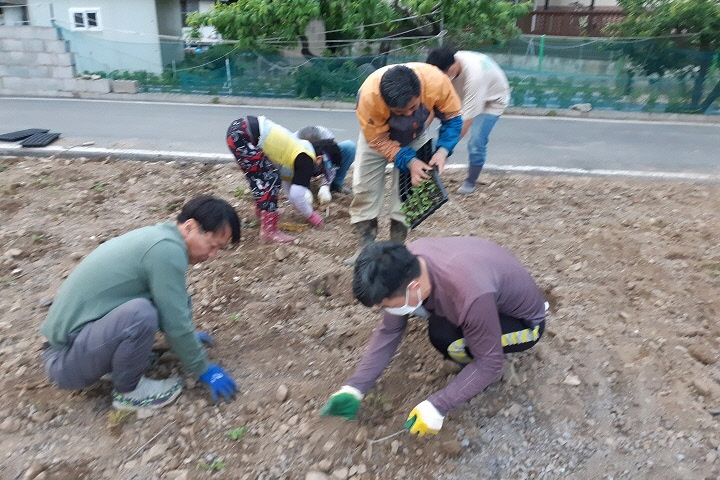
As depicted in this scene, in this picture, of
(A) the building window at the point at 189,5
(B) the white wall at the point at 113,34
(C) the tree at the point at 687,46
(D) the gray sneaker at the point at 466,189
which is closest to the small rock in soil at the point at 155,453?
(D) the gray sneaker at the point at 466,189

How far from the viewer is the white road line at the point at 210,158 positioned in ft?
18.2

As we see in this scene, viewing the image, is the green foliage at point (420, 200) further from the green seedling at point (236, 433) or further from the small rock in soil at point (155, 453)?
the small rock in soil at point (155, 453)

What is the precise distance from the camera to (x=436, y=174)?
10.6 feet

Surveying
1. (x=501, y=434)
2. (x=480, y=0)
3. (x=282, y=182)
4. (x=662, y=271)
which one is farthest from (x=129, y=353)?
(x=480, y=0)

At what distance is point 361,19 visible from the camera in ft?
39.8

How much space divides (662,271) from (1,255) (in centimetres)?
427

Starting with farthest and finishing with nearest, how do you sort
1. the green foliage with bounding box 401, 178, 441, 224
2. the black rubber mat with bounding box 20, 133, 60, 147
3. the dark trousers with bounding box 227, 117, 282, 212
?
the black rubber mat with bounding box 20, 133, 60, 147 → the dark trousers with bounding box 227, 117, 282, 212 → the green foliage with bounding box 401, 178, 441, 224

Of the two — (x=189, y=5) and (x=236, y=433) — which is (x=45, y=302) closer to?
(x=236, y=433)

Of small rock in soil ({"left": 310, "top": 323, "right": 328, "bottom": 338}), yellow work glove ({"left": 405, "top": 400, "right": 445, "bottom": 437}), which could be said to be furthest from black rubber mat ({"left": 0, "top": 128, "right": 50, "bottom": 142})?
yellow work glove ({"left": 405, "top": 400, "right": 445, "bottom": 437})

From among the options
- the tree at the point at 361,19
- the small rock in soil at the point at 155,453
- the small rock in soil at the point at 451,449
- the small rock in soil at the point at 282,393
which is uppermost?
the tree at the point at 361,19

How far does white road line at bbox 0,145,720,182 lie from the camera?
5551mm

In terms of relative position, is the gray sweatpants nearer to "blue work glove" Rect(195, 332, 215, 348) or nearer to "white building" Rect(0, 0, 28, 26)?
"blue work glove" Rect(195, 332, 215, 348)

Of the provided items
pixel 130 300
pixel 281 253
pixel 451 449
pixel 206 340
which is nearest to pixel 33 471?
pixel 130 300

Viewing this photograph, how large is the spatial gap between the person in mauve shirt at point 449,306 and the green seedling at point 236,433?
0.34 m
